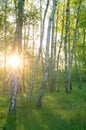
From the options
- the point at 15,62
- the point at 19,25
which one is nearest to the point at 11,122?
the point at 15,62

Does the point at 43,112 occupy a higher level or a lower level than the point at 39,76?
lower

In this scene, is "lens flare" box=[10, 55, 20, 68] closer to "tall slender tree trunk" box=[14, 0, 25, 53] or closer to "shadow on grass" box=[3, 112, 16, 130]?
"tall slender tree trunk" box=[14, 0, 25, 53]

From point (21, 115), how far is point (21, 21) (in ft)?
17.4

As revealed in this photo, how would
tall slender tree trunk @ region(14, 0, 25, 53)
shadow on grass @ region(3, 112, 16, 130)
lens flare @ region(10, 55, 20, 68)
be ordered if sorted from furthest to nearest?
lens flare @ region(10, 55, 20, 68)
tall slender tree trunk @ region(14, 0, 25, 53)
shadow on grass @ region(3, 112, 16, 130)

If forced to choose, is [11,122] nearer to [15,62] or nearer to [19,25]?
[15,62]

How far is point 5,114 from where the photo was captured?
16.0m

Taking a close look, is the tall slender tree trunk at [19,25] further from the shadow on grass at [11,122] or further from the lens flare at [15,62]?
the shadow on grass at [11,122]

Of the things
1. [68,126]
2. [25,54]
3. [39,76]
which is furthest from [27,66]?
[68,126]

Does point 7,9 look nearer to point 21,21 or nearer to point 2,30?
point 21,21

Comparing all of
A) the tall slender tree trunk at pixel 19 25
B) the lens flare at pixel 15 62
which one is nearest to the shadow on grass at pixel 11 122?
the lens flare at pixel 15 62

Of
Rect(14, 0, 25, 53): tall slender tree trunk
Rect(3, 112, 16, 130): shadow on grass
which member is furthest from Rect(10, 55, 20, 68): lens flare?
Rect(3, 112, 16, 130): shadow on grass

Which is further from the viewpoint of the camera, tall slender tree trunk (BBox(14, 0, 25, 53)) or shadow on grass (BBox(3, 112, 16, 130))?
tall slender tree trunk (BBox(14, 0, 25, 53))

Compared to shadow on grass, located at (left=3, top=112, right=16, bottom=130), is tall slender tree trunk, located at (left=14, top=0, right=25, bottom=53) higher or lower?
higher

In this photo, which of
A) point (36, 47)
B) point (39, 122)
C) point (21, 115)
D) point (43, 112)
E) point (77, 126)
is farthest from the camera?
point (36, 47)
